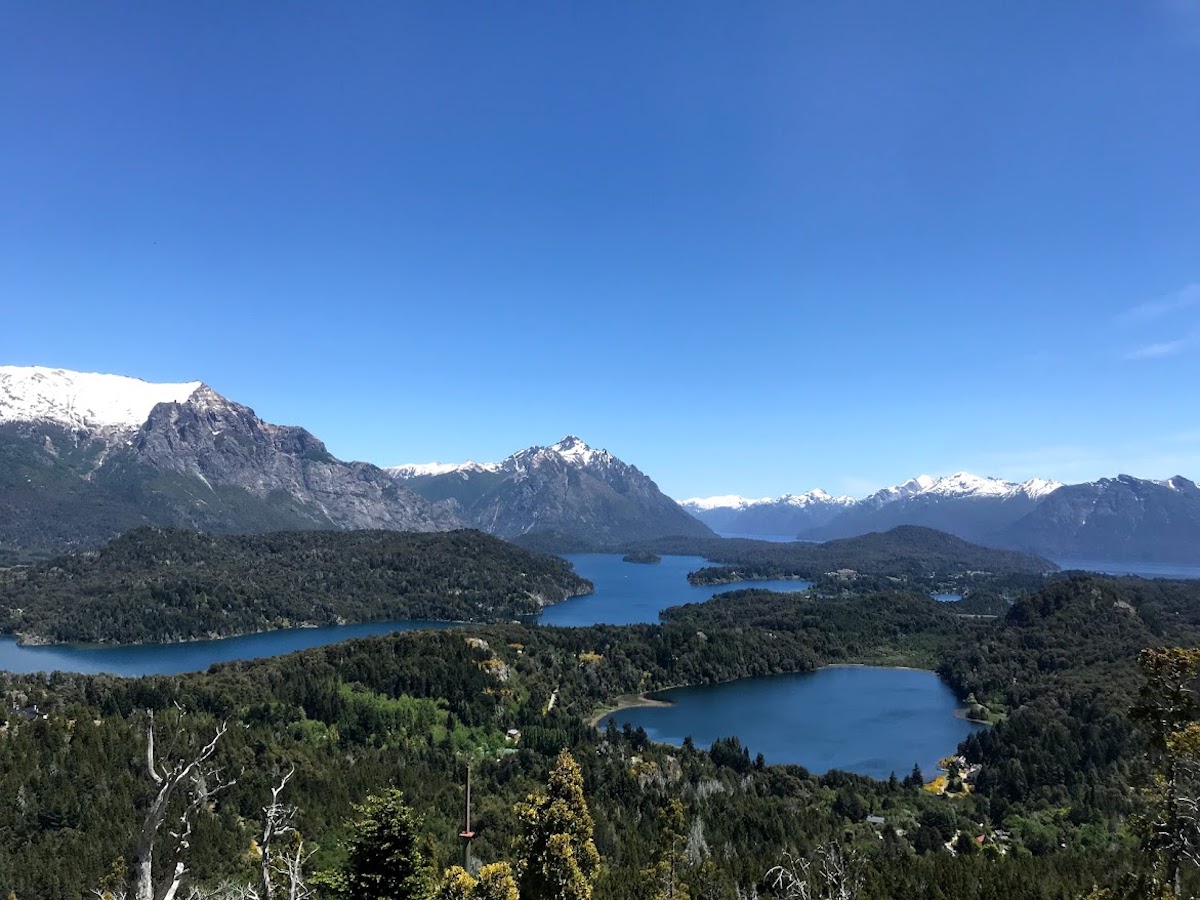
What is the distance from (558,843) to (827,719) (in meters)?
125

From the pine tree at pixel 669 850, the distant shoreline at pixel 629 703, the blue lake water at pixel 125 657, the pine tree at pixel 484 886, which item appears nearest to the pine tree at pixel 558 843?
the pine tree at pixel 484 886

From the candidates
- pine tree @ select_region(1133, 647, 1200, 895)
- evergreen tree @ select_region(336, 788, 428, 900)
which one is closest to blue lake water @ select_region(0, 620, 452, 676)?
evergreen tree @ select_region(336, 788, 428, 900)

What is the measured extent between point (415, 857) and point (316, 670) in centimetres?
10324

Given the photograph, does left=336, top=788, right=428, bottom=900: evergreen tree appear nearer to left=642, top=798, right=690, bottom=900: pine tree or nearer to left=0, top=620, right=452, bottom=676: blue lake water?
left=642, top=798, right=690, bottom=900: pine tree

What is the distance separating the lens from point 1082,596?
192 meters

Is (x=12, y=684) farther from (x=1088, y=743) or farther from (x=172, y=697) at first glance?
(x=1088, y=743)

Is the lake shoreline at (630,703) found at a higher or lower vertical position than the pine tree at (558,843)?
lower

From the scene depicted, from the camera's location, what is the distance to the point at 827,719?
139m

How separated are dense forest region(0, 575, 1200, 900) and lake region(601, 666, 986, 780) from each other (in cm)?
660

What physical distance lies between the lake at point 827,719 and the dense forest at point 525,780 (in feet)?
21.6

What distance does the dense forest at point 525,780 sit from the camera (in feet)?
201

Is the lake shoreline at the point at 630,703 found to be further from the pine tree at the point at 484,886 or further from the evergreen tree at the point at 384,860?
the evergreen tree at the point at 384,860

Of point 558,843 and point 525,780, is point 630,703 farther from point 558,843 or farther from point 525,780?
point 558,843

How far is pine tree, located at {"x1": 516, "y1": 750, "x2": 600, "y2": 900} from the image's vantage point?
2758 centimetres
